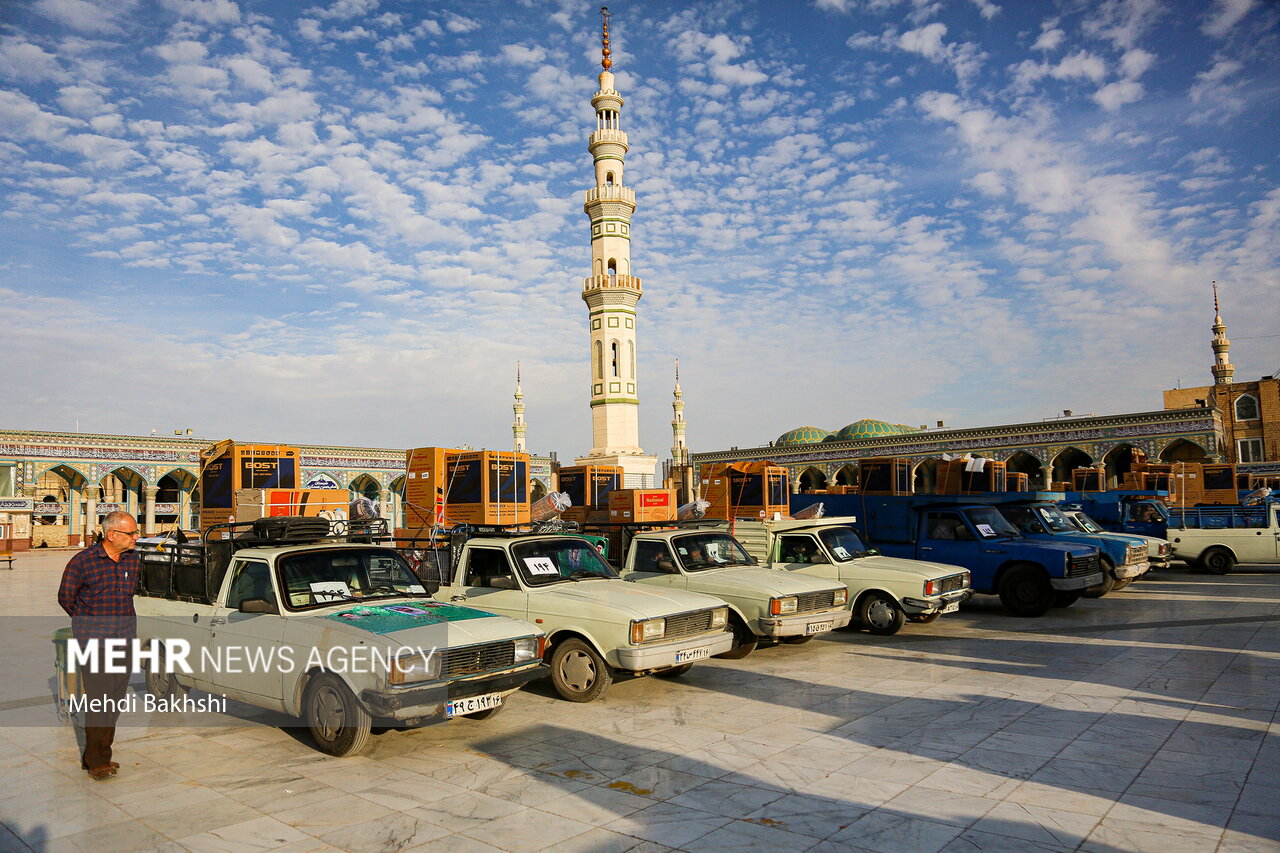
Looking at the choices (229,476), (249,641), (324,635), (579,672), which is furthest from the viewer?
(229,476)

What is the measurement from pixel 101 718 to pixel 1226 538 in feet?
71.4

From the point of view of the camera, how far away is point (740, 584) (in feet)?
30.9

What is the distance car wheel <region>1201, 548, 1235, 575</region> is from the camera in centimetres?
1897

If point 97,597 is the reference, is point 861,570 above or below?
below

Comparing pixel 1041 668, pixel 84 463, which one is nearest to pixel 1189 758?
pixel 1041 668

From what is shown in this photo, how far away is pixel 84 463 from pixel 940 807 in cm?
4840

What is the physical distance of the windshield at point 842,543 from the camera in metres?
11.4

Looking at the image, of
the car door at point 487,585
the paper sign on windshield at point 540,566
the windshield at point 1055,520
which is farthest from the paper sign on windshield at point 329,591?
the windshield at point 1055,520

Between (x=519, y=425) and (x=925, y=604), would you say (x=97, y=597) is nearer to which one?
(x=925, y=604)

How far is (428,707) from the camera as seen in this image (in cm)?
570

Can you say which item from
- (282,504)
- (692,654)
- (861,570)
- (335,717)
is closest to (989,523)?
(861,570)

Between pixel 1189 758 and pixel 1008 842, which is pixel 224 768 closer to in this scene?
pixel 1008 842

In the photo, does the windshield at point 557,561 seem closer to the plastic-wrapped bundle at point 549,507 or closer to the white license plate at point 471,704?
the white license plate at point 471,704

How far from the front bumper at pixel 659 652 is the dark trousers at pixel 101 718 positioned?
3833mm
